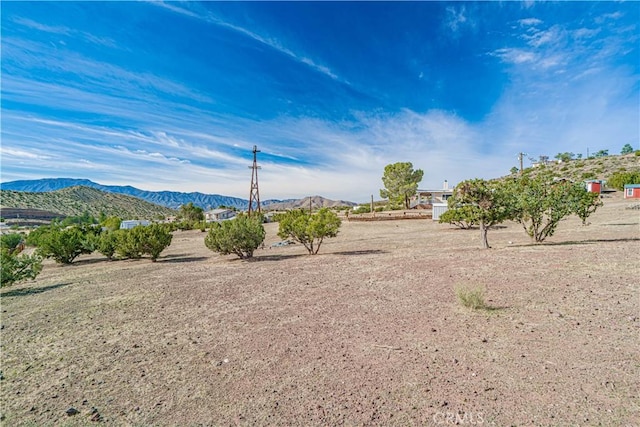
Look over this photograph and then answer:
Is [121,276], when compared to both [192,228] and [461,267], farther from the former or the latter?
[192,228]

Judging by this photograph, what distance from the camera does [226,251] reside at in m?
13.0

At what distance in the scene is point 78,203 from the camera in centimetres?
8519

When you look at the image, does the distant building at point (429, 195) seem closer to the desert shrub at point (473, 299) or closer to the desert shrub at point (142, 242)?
the desert shrub at point (142, 242)

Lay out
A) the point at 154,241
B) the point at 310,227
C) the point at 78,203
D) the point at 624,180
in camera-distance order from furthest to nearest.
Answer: the point at 78,203
the point at 624,180
the point at 154,241
the point at 310,227

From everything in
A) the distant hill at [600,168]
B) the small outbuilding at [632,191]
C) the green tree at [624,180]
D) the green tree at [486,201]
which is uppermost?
the distant hill at [600,168]

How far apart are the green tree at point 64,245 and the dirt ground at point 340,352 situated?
8.21 m

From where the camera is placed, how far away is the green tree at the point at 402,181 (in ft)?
172

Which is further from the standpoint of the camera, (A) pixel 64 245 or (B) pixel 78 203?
(B) pixel 78 203

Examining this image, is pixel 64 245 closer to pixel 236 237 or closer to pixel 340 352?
pixel 236 237

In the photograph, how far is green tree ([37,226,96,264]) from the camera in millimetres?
14977

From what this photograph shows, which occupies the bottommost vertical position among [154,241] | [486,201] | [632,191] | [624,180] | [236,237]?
[154,241]

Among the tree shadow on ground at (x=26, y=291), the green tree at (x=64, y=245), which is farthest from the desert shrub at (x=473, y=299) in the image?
the green tree at (x=64, y=245)

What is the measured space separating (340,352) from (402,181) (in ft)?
169

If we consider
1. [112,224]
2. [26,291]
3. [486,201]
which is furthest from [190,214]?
[486,201]
